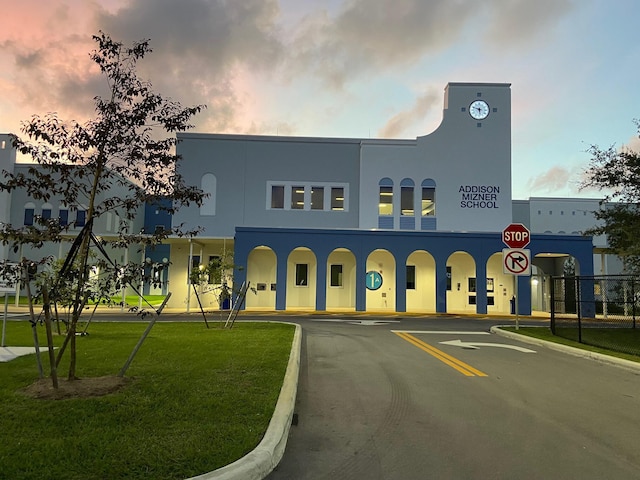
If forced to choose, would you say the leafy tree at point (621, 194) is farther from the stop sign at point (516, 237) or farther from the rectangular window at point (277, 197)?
the rectangular window at point (277, 197)

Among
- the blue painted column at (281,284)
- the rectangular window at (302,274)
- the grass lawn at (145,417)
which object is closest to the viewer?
the grass lawn at (145,417)

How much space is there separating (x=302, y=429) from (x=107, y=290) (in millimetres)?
3644

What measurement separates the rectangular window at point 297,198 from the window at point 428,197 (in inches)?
305

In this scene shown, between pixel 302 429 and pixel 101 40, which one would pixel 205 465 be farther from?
pixel 101 40

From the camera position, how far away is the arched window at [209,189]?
30734mm

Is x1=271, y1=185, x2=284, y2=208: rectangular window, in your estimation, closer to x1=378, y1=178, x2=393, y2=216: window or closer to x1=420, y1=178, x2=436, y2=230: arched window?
x1=378, y1=178, x2=393, y2=216: window

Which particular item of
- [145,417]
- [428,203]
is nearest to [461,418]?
[145,417]

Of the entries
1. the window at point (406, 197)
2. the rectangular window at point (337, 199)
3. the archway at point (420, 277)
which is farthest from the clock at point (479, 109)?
the rectangular window at point (337, 199)

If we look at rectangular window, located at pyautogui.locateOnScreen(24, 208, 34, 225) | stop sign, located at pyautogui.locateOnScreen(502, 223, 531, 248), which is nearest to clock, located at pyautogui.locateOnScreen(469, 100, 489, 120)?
stop sign, located at pyautogui.locateOnScreen(502, 223, 531, 248)

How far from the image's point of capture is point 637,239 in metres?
16.1

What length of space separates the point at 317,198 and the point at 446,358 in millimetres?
20663

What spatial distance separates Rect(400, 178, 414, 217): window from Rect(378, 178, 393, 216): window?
0.70 meters

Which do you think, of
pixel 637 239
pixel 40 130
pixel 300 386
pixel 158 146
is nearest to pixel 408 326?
pixel 637 239

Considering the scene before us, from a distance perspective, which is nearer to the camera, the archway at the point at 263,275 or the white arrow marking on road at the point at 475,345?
the white arrow marking on road at the point at 475,345
